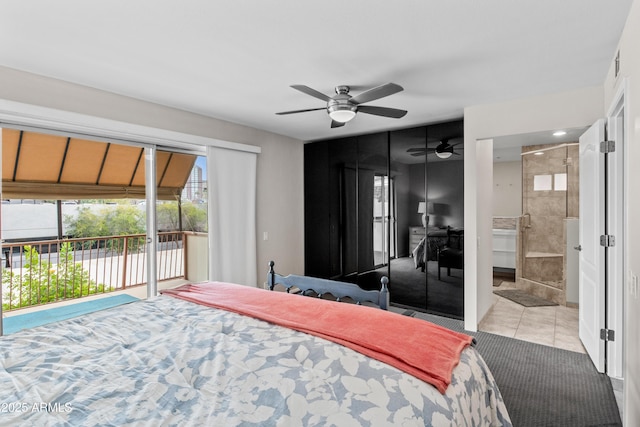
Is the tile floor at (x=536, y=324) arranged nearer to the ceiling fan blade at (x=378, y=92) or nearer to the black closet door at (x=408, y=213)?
the black closet door at (x=408, y=213)

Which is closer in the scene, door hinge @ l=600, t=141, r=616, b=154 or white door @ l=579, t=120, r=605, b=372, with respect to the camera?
door hinge @ l=600, t=141, r=616, b=154

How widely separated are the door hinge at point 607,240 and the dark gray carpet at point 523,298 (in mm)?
2253

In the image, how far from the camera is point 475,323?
3666 mm

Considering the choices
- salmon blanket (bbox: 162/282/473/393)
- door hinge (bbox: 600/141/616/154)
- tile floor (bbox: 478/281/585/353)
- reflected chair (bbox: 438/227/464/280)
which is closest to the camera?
salmon blanket (bbox: 162/282/473/393)

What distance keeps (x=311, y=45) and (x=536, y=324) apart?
3954 mm

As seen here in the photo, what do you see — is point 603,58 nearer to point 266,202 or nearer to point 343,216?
point 343,216

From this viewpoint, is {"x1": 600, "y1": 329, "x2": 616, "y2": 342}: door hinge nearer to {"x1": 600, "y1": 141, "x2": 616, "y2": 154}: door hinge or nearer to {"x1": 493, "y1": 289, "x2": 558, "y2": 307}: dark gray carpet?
{"x1": 600, "y1": 141, "x2": 616, "y2": 154}: door hinge

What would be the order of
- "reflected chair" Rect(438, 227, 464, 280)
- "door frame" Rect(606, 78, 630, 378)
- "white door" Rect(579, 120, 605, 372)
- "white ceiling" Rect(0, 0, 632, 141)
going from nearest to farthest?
1. "white ceiling" Rect(0, 0, 632, 141)
2. "door frame" Rect(606, 78, 630, 378)
3. "white door" Rect(579, 120, 605, 372)
4. "reflected chair" Rect(438, 227, 464, 280)

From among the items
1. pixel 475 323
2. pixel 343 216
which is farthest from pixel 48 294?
pixel 475 323

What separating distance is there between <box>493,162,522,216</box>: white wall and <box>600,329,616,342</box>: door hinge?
4293 mm

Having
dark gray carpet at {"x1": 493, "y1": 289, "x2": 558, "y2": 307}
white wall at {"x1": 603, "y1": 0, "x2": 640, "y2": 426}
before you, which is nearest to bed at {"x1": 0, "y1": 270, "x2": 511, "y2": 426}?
white wall at {"x1": 603, "y1": 0, "x2": 640, "y2": 426}

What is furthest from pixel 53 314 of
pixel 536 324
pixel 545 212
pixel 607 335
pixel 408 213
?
pixel 545 212

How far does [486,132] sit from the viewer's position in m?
3.53

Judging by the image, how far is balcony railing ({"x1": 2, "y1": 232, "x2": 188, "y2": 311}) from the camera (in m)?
3.59
